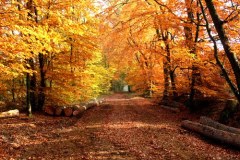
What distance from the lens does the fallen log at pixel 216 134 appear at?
→ 957cm

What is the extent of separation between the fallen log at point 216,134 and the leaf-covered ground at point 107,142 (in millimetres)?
242

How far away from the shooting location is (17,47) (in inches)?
452

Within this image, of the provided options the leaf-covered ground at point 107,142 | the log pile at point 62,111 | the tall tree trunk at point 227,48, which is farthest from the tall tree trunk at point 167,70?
the tall tree trunk at point 227,48

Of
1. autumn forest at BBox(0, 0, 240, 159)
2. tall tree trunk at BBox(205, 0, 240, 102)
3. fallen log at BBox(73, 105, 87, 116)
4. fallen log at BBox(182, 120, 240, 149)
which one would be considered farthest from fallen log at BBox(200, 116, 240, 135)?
fallen log at BBox(73, 105, 87, 116)

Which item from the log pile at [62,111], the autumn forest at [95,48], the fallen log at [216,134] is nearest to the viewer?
the fallen log at [216,134]

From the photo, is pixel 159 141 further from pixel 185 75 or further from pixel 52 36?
pixel 185 75

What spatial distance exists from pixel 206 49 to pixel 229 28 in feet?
8.55

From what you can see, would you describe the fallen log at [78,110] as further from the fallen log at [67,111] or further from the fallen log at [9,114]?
the fallen log at [9,114]

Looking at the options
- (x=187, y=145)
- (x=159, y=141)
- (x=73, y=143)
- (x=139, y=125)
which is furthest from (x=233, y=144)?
(x=73, y=143)

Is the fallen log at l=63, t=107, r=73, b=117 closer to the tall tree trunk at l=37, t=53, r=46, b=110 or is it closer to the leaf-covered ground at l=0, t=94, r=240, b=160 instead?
the tall tree trunk at l=37, t=53, r=46, b=110

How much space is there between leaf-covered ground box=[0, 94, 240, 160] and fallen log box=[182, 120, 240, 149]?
0.24m

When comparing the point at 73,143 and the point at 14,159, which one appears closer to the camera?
the point at 14,159

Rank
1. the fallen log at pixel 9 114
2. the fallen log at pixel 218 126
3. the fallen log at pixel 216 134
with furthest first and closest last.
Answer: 1. the fallen log at pixel 9 114
2. the fallen log at pixel 218 126
3. the fallen log at pixel 216 134

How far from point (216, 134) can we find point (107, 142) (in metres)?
4.14
